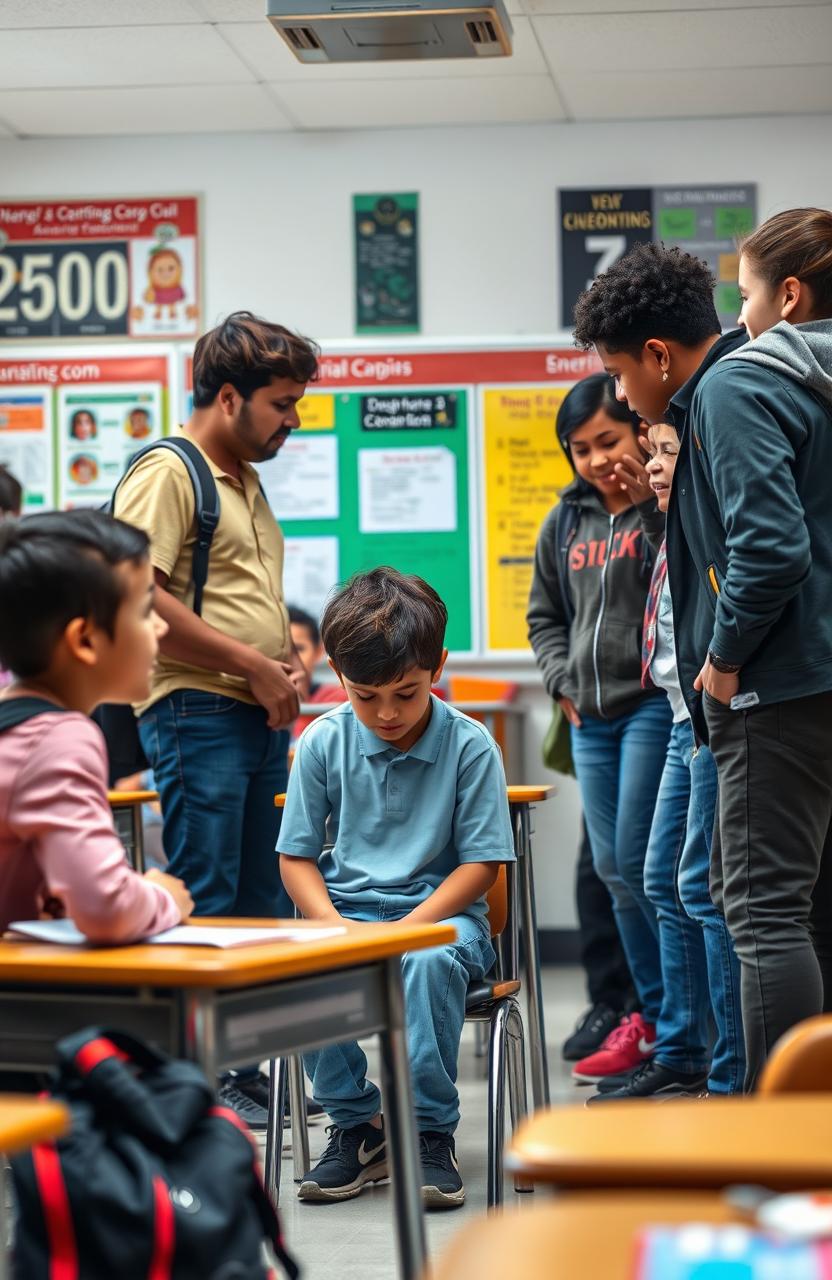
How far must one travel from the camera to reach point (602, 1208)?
76cm

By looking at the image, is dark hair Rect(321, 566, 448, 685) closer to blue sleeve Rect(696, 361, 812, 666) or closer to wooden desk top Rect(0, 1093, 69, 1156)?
blue sleeve Rect(696, 361, 812, 666)

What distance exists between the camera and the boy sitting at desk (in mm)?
2447

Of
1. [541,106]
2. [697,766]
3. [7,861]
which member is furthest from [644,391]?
[541,106]

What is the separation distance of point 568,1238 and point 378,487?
4690 mm

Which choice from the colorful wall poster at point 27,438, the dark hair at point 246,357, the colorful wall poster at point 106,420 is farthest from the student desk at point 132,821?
the colorful wall poster at point 27,438

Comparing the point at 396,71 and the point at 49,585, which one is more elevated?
the point at 396,71

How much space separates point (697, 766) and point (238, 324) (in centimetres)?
132

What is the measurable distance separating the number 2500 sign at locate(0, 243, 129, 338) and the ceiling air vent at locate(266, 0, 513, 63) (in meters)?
1.60

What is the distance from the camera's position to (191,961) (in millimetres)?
1329

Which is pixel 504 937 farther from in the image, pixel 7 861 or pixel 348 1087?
pixel 7 861

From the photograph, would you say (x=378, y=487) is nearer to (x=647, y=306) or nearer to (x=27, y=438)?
(x=27, y=438)

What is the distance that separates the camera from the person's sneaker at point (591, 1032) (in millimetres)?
3789

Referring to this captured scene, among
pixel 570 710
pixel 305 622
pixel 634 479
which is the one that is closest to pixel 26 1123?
pixel 634 479

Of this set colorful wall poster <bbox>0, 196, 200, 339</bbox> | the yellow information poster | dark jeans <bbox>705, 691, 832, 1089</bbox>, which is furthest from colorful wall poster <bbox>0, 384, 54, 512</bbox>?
dark jeans <bbox>705, 691, 832, 1089</bbox>
